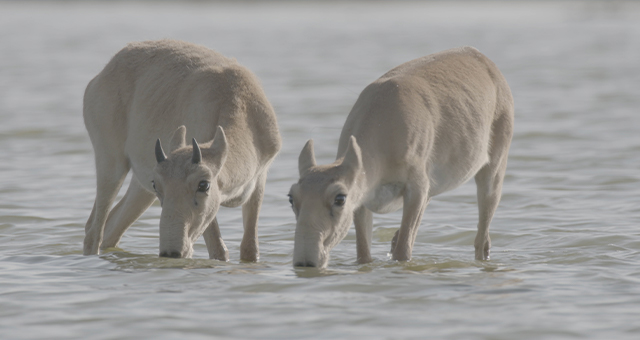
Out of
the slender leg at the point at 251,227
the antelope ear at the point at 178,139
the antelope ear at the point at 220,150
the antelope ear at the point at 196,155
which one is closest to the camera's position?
the antelope ear at the point at 196,155

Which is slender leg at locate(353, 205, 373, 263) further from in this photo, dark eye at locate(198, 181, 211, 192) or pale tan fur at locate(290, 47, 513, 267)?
dark eye at locate(198, 181, 211, 192)

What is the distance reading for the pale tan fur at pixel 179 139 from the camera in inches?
313

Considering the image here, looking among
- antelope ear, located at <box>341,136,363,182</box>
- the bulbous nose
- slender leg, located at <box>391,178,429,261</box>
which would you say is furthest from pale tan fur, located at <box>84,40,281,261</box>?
slender leg, located at <box>391,178,429,261</box>

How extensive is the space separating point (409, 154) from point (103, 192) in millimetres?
3561

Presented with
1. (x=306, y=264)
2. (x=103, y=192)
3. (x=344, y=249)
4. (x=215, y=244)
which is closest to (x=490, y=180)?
(x=344, y=249)

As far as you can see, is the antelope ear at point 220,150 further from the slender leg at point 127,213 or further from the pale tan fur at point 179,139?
the slender leg at point 127,213

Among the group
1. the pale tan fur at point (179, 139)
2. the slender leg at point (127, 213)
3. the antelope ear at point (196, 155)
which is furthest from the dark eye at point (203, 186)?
the slender leg at point (127, 213)

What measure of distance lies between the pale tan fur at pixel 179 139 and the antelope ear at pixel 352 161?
1.05 meters

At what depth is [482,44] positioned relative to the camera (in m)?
39.3

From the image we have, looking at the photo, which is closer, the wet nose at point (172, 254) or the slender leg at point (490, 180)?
the wet nose at point (172, 254)

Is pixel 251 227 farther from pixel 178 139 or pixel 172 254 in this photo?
pixel 172 254

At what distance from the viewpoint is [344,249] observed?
10.5 m

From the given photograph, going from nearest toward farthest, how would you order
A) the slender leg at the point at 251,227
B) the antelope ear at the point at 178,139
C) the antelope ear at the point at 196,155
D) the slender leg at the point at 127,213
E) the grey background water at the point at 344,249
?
the grey background water at the point at 344,249 < the antelope ear at the point at 196,155 < the antelope ear at the point at 178,139 < the slender leg at the point at 251,227 < the slender leg at the point at 127,213

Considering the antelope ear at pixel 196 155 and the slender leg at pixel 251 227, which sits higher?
the antelope ear at pixel 196 155
